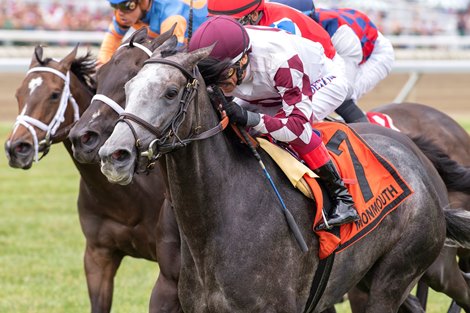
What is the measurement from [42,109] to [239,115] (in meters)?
2.00

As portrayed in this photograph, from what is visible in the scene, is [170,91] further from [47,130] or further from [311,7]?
[311,7]

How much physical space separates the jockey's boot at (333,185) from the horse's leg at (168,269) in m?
0.96

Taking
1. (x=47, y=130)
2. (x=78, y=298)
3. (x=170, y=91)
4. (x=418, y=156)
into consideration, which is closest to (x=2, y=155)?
(x=78, y=298)

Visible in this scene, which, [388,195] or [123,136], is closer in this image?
[123,136]

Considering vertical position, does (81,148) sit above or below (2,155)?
above

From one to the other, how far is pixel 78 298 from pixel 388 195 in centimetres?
335

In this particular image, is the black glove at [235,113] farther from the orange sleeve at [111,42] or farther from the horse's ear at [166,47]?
the orange sleeve at [111,42]

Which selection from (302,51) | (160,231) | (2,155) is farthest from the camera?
(2,155)

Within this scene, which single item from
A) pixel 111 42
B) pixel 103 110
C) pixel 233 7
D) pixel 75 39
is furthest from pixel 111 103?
pixel 75 39

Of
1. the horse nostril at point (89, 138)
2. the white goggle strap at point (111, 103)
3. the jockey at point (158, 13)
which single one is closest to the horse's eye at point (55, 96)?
the jockey at point (158, 13)

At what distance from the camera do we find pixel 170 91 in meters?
3.76

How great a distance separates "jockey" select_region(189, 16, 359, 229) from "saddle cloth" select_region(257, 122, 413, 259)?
0.26ft

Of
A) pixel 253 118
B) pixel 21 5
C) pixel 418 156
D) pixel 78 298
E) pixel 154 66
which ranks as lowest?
pixel 21 5

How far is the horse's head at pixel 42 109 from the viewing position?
5.71 m
